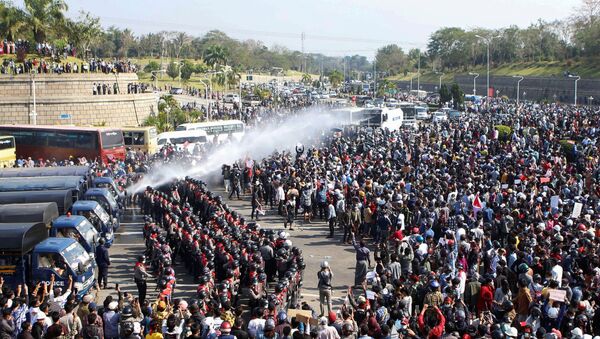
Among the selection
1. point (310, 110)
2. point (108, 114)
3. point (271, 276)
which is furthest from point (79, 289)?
point (310, 110)

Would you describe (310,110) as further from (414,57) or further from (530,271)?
(414,57)

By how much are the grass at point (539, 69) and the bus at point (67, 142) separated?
55768 mm

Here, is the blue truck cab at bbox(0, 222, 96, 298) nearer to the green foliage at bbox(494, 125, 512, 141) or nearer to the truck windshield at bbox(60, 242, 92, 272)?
the truck windshield at bbox(60, 242, 92, 272)

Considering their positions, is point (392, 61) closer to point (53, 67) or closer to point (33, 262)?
point (53, 67)

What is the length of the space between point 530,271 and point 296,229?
11.1 m

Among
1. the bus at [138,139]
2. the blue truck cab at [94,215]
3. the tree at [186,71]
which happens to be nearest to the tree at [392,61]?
the tree at [186,71]

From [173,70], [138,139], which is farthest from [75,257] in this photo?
[173,70]

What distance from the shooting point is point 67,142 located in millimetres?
36781

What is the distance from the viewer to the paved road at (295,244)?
60.7 feet

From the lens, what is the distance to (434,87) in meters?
105

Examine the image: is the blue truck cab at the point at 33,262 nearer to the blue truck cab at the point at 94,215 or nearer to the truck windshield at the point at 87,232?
the truck windshield at the point at 87,232

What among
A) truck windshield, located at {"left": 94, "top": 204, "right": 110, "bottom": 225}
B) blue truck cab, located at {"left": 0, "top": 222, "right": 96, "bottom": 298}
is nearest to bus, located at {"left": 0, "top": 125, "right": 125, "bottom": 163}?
truck windshield, located at {"left": 94, "top": 204, "right": 110, "bottom": 225}

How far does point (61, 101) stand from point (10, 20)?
1113cm

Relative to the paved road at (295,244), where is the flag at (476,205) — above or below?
above
